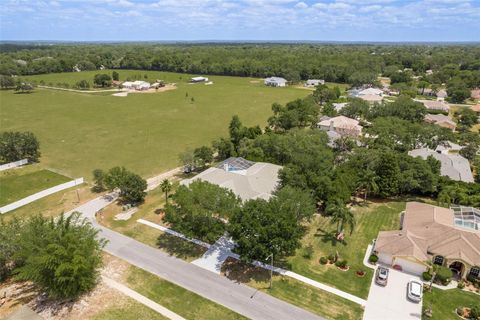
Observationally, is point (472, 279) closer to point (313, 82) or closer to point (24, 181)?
point (24, 181)

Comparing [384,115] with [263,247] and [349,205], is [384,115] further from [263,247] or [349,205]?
[263,247]

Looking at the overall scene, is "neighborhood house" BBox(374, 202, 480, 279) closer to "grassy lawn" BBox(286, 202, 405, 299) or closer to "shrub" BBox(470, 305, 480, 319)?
"grassy lawn" BBox(286, 202, 405, 299)

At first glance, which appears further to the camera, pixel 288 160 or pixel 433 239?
pixel 288 160

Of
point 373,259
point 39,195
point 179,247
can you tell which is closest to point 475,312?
point 373,259

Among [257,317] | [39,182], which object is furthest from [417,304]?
[39,182]

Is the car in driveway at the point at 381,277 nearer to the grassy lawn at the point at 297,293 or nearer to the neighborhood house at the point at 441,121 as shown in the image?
→ the grassy lawn at the point at 297,293

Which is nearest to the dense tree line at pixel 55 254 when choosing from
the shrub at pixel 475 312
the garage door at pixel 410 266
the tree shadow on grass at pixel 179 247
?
the tree shadow on grass at pixel 179 247
